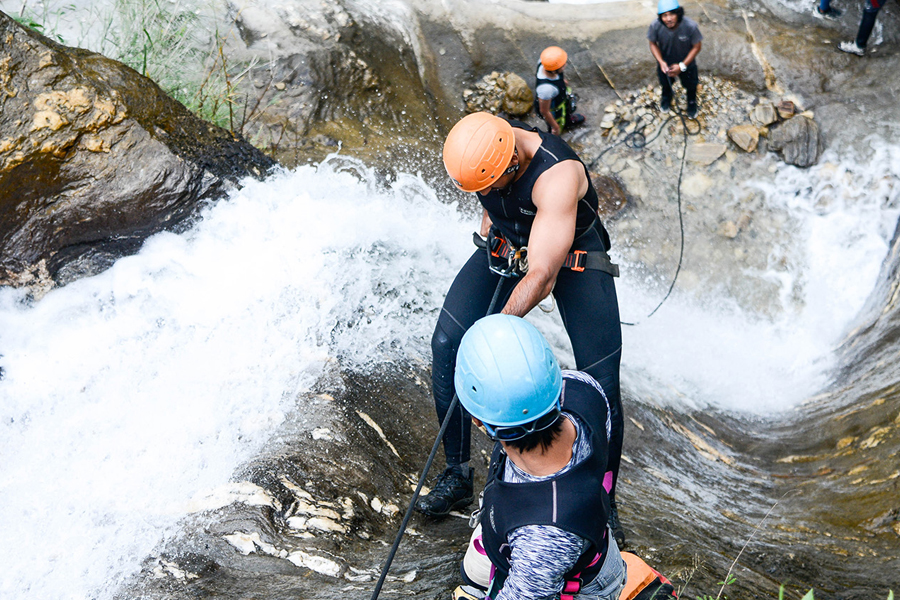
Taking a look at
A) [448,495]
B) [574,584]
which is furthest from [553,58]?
[574,584]

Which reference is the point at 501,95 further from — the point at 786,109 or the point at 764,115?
the point at 786,109

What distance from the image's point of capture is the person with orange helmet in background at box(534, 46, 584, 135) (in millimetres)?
6258

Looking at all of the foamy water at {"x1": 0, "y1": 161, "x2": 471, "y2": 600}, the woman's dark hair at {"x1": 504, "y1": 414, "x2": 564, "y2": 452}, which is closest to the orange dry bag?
the woman's dark hair at {"x1": 504, "y1": 414, "x2": 564, "y2": 452}

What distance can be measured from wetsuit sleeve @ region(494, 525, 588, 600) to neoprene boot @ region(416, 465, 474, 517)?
1255 millimetres

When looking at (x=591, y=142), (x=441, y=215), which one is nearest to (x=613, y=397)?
(x=441, y=215)

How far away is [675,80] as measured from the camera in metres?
7.01

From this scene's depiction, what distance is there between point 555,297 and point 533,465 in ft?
4.06

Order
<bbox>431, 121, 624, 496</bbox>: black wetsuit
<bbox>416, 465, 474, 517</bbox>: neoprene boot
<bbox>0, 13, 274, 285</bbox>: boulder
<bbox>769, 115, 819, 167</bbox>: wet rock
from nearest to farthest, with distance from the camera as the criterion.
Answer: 1. <bbox>431, 121, 624, 496</bbox>: black wetsuit
2. <bbox>416, 465, 474, 517</bbox>: neoprene boot
3. <bbox>0, 13, 274, 285</bbox>: boulder
4. <bbox>769, 115, 819, 167</bbox>: wet rock

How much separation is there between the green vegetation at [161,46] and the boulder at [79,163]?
667 mm

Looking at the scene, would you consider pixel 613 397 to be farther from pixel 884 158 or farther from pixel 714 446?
pixel 884 158

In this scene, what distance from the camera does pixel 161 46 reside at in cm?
468

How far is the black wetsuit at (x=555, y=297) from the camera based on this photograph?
2455mm

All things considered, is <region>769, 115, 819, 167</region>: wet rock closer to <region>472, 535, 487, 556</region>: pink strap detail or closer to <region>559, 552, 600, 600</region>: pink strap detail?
<region>472, 535, 487, 556</region>: pink strap detail

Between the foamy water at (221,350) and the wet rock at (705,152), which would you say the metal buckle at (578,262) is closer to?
the foamy water at (221,350)
